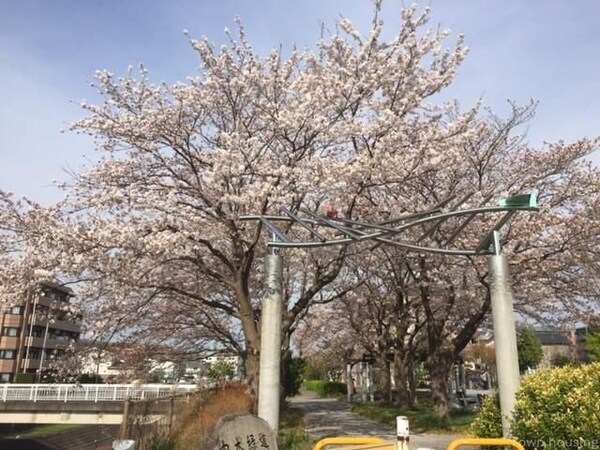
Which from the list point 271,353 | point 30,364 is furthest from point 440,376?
point 30,364

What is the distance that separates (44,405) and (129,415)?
Result: 21.3 metres

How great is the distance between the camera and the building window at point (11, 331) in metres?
51.6

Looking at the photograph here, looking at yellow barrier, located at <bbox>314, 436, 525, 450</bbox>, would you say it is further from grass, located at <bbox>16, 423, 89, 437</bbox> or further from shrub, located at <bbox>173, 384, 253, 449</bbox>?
grass, located at <bbox>16, 423, 89, 437</bbox>

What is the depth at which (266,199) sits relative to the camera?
476 inches

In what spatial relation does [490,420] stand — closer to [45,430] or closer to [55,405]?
[55,405]

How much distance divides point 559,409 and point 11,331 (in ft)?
186

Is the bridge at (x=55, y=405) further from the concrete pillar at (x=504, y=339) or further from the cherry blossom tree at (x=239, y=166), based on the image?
the concrete pillar at (x=504, y=339)

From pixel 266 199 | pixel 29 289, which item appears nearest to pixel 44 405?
pixel 29 289

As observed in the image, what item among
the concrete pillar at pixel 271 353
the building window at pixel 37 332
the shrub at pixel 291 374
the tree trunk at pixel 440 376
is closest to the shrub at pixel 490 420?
the concrete pillar at pixel 271 353

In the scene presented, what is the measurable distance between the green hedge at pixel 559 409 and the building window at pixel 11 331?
55560 millimetres

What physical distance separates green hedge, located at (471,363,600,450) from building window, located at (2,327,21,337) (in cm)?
5556

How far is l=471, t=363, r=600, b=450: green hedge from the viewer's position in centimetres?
634

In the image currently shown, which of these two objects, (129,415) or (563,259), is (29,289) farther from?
(563,259)

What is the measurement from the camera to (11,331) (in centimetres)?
5188
